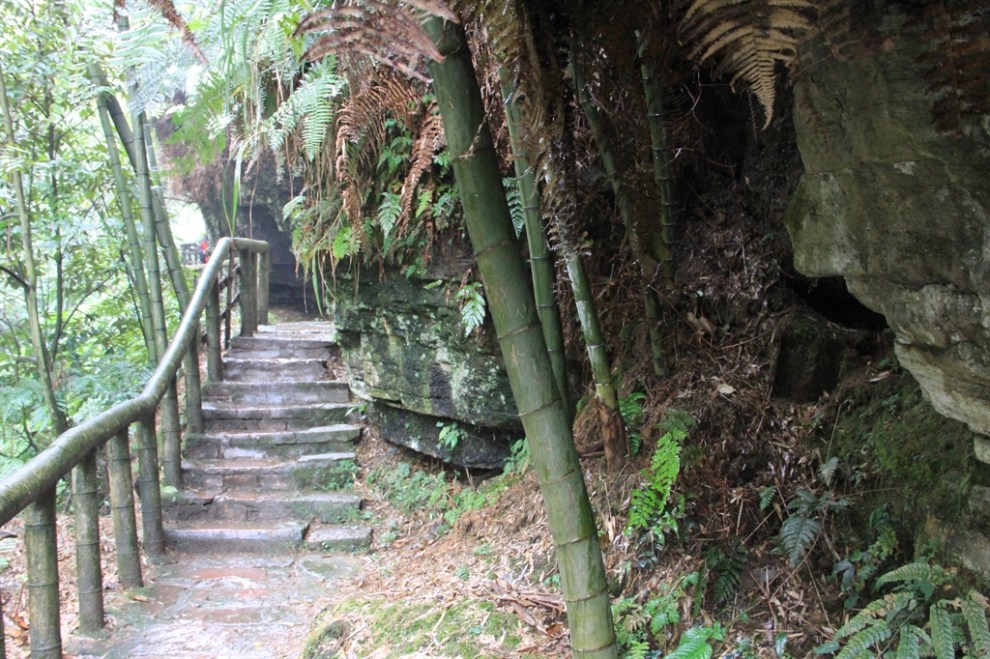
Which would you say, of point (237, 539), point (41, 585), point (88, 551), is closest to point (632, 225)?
point (41, 585)

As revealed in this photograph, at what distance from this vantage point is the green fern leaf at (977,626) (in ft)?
5.41

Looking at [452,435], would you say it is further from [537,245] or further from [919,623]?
[919,623]

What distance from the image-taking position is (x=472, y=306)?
12.9ft

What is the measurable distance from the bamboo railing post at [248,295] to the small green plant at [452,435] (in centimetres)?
392

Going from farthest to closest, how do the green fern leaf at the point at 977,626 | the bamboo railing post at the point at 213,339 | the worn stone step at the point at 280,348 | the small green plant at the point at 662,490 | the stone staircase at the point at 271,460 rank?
the worn stone step at the point at 280,348, the bamboo railing post at the point at 213,339, the stone staircase at the point at 271,460, the small green plant at the point at 662,490, the green fern leaf at the point at 977,626

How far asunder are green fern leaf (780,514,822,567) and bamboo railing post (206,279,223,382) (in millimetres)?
5292

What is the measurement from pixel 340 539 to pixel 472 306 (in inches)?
74.8

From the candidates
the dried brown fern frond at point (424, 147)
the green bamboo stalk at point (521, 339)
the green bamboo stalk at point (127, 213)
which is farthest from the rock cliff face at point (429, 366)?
the green bamboo stalk at point (521, 339)

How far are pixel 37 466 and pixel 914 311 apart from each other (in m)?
3.13

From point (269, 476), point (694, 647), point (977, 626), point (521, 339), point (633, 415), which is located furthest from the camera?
point (269, 476)

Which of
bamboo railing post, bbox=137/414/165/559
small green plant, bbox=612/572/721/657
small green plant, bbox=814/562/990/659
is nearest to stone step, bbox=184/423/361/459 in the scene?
bamboo railing post, bbox=137/414/165/559

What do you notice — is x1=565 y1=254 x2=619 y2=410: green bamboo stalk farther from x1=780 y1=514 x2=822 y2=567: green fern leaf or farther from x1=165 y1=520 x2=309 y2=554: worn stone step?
x1=165 y1=520 x2=309 y2=554: worn stone step

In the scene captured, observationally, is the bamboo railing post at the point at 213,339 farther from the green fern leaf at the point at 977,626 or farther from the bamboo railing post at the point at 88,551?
the green fern leaf at the point at 977,626

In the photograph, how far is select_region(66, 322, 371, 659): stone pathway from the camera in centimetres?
357
